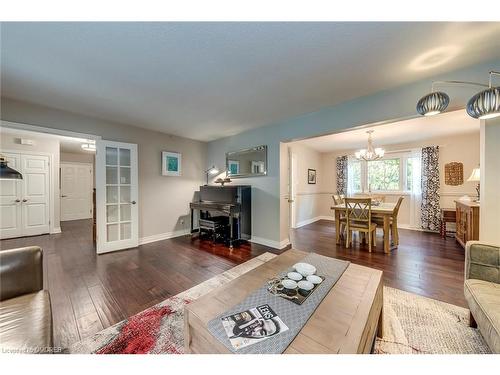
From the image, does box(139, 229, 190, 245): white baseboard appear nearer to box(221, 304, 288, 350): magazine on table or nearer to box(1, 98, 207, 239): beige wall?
box(1, 98, 207, 239): beige wall

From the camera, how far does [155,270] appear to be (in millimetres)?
2576

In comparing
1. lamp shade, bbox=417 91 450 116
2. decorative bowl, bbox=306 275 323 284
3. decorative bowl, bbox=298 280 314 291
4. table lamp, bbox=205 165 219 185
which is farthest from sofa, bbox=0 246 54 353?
table lamp, bbox=205 165 219 185

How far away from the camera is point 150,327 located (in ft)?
4.91

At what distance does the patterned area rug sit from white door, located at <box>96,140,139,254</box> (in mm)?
2255

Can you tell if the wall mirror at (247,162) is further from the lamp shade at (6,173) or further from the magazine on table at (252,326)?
the lamp shade at (6,173)

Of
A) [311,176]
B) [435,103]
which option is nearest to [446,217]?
[311,176]

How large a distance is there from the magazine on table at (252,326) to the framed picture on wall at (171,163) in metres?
3.76

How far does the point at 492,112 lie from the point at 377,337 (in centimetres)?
192

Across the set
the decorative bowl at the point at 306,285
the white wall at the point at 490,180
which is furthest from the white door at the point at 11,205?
the white wall at the point at 490,180

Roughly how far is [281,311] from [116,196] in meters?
3.68

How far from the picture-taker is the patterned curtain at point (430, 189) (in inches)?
181

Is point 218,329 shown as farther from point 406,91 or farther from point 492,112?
point 406,91

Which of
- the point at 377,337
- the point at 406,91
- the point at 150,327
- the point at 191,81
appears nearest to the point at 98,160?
the point at 191,81
